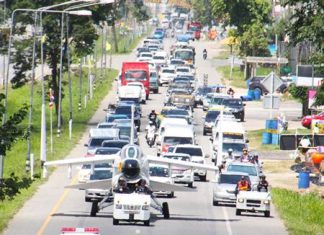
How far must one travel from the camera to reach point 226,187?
56.7 meters

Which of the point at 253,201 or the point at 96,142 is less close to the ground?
the point at 253,201

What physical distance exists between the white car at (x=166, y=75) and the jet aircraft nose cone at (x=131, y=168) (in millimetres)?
75819

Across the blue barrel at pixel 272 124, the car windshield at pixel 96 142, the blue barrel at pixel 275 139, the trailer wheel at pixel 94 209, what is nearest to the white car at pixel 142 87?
the blue barrel at pixel 272 124

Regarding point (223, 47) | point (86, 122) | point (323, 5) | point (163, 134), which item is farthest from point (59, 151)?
point (223, 47)

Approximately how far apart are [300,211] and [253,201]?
2.66 metres

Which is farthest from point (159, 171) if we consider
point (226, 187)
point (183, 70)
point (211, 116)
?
point (183, 70)

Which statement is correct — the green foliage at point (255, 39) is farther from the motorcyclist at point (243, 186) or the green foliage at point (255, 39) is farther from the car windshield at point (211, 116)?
the motorcyclist at point (243, 186)

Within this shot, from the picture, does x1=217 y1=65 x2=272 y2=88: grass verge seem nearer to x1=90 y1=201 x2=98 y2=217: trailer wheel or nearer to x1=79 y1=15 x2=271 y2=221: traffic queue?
x1=79 y1=15 x2=271 y2=221: traffic queue

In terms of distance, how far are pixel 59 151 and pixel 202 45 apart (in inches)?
4429

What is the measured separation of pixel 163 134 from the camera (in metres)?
75.6

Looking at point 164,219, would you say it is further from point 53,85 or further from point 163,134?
point 53,85

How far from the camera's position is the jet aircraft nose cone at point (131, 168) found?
162 ft

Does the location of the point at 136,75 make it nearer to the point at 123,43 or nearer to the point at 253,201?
the point at 253,201

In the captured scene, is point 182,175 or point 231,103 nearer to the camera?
point 182,175
